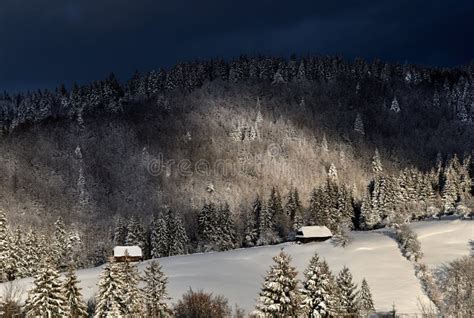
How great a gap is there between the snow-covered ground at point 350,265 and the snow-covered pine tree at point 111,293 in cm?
1824

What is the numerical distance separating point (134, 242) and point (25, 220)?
51.9 m

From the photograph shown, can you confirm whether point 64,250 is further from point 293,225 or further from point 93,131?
point 93,131

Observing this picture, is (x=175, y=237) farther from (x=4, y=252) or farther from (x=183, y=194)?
(x=183, y=194)

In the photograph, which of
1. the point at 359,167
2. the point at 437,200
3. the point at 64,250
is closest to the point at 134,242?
the point at 64,250

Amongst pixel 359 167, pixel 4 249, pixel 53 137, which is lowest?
pixel 4 249

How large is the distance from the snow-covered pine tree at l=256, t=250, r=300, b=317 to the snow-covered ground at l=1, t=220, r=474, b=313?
80.2ft

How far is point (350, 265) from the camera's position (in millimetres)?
91125

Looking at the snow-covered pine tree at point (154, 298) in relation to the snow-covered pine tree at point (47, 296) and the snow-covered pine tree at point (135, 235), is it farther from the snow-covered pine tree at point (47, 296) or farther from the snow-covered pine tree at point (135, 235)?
the snow-covered pine tree at point (135, 235)

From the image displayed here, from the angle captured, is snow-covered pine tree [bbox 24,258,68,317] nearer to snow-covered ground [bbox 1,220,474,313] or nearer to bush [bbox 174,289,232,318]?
bush [bbox 174,289,232,318]

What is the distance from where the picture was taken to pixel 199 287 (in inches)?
3004

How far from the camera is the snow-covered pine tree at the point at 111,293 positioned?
52.2 metres

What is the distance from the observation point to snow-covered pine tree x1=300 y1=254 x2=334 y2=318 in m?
48.1

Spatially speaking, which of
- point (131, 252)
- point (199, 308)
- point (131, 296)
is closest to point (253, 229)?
point (131, 252)

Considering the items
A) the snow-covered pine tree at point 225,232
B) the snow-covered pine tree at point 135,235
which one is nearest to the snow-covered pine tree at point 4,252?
the snow-covered pine tree at point 135,235
